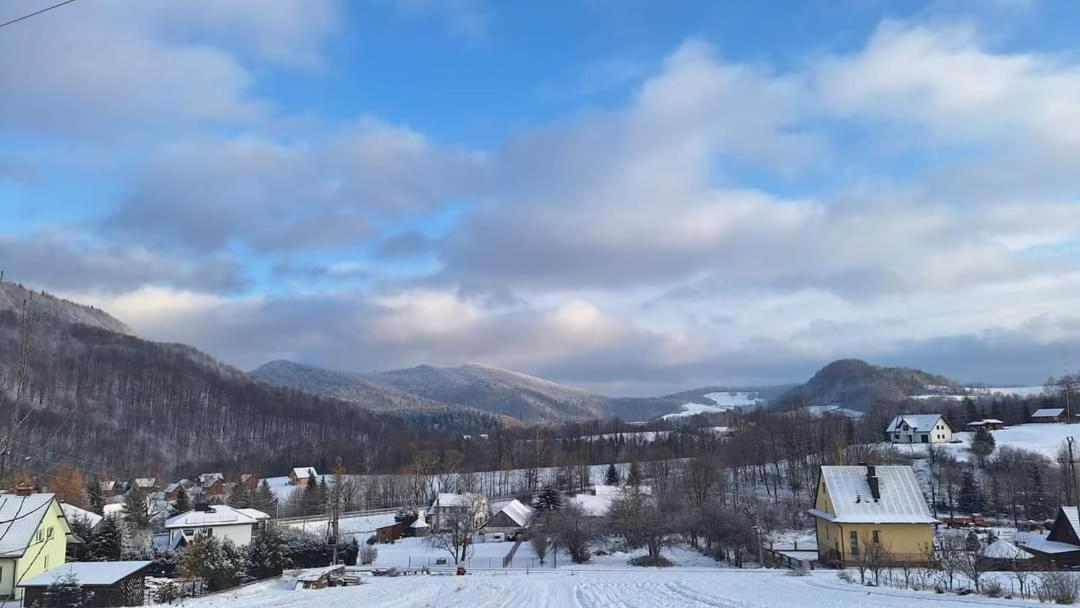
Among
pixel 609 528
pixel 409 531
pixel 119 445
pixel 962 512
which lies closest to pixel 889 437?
pixel 962 512

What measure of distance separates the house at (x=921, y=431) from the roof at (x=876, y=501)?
56757mm

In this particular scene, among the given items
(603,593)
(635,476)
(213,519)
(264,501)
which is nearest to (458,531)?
(213,519)

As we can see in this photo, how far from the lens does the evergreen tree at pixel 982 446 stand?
8006 cm

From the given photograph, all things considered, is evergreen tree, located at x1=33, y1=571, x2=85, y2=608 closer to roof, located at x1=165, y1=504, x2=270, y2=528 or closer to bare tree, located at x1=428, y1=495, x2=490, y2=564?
bare tree, located at x1=428, y1=495, x2=490, y2=564

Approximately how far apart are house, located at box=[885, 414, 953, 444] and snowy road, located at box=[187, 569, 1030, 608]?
7191 cm

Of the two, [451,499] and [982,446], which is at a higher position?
[982,446]

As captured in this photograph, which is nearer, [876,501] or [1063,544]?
[1063,544]

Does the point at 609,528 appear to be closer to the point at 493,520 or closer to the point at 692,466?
the point at 493,520

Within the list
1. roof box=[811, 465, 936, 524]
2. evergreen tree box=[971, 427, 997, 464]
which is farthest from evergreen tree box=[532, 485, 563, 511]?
evergreen tree box=[971, 427, 997, 464]

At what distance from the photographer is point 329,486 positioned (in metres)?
106

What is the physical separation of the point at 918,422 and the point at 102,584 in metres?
100

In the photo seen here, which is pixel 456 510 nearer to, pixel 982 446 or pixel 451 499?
pixel 451 499

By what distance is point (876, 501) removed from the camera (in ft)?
148

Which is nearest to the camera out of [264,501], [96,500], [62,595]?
[62,595]
